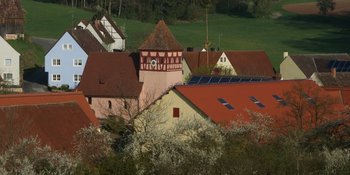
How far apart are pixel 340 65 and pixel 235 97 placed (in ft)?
76.0

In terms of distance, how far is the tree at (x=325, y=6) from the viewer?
379 feet

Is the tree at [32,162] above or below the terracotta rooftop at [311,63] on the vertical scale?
above

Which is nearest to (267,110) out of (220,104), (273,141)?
(220,104)

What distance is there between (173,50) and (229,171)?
109 ft

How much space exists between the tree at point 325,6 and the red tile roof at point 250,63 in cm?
4979

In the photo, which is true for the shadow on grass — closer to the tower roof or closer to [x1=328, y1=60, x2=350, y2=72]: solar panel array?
[x1=328, y1=60, x2=350, y2=72]: solar panel array

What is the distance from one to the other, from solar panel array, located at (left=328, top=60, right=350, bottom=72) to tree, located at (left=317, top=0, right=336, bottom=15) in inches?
2162

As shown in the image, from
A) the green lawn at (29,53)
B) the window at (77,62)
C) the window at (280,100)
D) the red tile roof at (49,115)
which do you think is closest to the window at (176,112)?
the red tile roof at (49,115)

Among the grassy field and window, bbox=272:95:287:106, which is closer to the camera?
window, bbox=272:95:287:106

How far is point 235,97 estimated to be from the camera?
38.7m


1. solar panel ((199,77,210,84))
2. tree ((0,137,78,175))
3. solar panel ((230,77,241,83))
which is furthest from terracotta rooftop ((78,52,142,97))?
tree ((0,137,78,175))

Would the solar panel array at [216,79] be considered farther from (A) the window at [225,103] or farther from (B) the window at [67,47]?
(B) the window at [67,47]

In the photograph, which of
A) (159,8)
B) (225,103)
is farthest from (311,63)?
(159,8)

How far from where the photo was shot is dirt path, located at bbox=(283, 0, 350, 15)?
4590 inches
